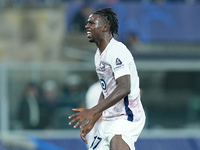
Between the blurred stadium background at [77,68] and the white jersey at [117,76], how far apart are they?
193 centimetres

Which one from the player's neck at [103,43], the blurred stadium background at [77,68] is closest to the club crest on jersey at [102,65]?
the player's neck at [103,43]

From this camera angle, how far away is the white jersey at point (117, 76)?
614cm

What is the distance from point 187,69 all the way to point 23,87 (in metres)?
3.19

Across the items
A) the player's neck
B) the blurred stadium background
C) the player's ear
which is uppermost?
the player's ear

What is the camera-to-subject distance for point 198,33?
1508 cm

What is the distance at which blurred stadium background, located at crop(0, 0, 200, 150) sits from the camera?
11.7 metres

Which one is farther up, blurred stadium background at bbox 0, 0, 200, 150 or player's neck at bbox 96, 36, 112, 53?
player's neck at bbox 96, 36, 112, 53

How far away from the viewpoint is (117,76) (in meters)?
6.07

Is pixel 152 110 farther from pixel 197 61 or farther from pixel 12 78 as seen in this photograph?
pixel 12 78

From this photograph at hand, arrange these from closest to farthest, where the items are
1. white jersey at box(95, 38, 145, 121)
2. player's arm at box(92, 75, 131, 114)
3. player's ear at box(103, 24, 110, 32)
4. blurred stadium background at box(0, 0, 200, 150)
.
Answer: player's arm at box(92, 75, 131, 114) < white jersey at box(95, 38, 145, 121) < player's ear at box(103, 24, 110, 32) < blurred stadium background at box(0, 0, 200, 150)

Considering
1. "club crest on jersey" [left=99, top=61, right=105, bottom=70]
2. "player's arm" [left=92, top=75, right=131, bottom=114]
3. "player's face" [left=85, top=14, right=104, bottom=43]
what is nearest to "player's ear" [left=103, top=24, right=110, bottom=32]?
"player's face" [left=85, top=14, right=104, bottom=43]

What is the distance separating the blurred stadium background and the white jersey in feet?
6.33

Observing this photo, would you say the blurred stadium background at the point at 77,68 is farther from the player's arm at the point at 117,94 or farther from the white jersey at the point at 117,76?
the player's arm at the point at 117,94

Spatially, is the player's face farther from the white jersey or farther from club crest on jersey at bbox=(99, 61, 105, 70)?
club crest on jersey at bbox=(99, 61, 105, 70)
